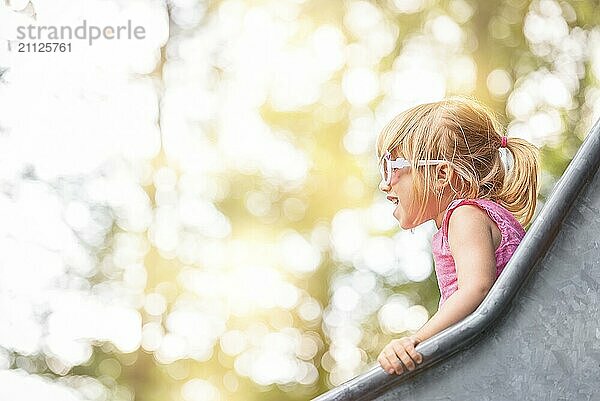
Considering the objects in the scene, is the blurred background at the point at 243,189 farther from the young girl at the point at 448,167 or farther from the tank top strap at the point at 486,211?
the tank top strap at the point at 486,211

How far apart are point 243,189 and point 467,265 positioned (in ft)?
19.7

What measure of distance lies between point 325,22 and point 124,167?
6.61 feet

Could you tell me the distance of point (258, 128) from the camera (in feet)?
23.9

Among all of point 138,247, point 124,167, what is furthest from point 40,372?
point 124,167

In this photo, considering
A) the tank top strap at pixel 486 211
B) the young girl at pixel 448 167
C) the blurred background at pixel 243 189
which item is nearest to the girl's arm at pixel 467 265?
the tank top strap at pixel 486 211

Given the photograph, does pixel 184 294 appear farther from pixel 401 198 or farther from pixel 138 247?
pixel 401 198

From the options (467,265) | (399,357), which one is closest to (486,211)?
(467,265)

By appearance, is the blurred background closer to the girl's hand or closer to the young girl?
Answer: the young girl

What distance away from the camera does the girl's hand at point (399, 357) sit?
93 cm

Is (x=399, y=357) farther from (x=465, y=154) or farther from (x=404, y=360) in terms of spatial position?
(x=465, y=154)

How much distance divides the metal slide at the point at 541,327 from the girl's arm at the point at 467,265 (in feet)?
0.98

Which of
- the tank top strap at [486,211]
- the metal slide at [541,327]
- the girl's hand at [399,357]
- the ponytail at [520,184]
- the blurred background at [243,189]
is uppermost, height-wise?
the metal slide at [541,327]

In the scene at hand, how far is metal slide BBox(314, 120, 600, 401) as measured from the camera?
91 centimetres

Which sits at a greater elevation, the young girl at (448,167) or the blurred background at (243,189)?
the young girl at (448,167)
